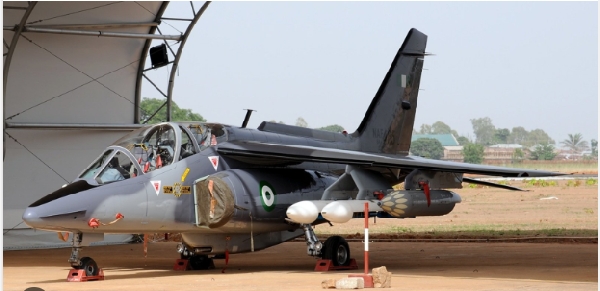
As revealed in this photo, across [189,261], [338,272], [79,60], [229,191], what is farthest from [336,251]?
[79,60]

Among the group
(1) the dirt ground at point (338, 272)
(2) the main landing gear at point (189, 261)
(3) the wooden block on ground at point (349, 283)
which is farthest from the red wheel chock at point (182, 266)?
(3) the wooden block on ground at point (349, 283)

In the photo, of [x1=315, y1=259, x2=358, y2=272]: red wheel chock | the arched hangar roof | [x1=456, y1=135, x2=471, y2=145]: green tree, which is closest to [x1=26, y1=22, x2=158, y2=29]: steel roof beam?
the arched hangar roof

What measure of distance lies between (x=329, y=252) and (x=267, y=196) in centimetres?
127

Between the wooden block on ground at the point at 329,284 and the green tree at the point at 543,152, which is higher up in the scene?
the green tree at the point at 543,152

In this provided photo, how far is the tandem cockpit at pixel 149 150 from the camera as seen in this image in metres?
12.9

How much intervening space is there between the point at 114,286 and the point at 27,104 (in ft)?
33.5

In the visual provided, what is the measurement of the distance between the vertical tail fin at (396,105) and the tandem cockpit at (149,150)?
4040 mm

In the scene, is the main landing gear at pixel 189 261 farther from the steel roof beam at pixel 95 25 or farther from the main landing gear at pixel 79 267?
the steel roof beam at pixel 95 25

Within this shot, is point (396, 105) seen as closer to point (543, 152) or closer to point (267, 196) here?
point (267, 196)

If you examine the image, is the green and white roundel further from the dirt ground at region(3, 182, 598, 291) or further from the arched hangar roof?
the arched hangar roof

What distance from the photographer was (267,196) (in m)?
14.0

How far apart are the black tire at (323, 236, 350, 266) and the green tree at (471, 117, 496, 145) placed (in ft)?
395

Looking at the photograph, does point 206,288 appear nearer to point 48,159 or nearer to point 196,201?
point 196,201

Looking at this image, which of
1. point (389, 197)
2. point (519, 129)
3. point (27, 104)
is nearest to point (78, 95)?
point (27, 104)
